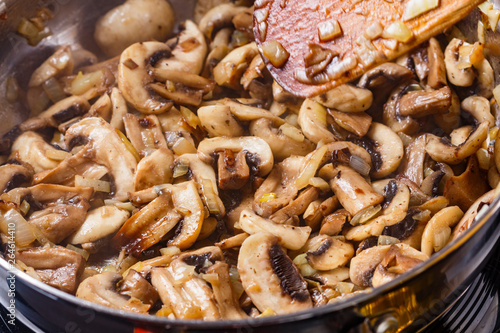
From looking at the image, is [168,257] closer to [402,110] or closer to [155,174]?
[155,174]

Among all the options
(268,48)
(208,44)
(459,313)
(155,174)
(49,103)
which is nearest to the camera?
(459,313)

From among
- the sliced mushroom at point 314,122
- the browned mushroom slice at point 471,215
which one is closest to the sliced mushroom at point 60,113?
the sliced mushroom at point 314,122

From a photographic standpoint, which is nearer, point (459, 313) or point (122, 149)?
point (459, 313)

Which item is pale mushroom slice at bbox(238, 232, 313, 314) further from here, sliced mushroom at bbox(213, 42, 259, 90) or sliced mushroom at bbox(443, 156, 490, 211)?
sliced mushroom at bbox(213, 42, 259, 90)

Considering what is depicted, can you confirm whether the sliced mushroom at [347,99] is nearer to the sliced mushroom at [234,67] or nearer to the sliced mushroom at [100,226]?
the sliced mushroom at [234,67]

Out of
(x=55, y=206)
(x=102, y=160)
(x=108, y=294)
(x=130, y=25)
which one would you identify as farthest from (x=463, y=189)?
(x=130, y=25)

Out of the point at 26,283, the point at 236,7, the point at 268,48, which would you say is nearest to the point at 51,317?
the point at 26,283

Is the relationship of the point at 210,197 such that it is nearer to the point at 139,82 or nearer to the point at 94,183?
the point at 94,183
